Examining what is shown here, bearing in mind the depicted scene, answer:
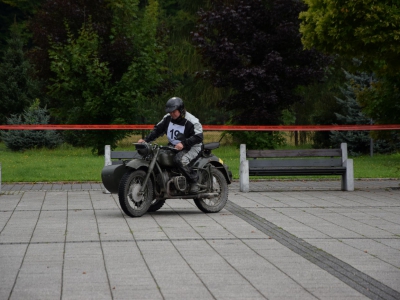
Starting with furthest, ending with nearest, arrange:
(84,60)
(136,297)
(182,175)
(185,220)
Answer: (84,60)
(182,175)
(185,220)
(136,297)

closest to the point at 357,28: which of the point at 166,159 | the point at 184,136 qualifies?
the point at 184,136

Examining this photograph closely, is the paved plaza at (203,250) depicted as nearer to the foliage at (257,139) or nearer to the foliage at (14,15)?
the foliage at (257,139)

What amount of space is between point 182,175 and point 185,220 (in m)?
1.05

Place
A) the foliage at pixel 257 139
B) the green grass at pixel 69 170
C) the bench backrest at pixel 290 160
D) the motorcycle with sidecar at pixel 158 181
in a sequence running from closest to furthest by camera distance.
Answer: the motorcycle with sidecar at pixel 158 181 → the bench backrest at pixel 290 160 → the green grass at pixel 69 170 → the foliage at pixel 257 139

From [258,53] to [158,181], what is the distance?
A: 2442 centimetres

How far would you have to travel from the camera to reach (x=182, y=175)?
13.4 meters

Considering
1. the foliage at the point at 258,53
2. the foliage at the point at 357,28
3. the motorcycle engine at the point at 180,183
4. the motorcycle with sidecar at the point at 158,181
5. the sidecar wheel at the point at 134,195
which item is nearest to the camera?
the sidecar wheel at the point at 134,195

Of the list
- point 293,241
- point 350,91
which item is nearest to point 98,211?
point 293,241

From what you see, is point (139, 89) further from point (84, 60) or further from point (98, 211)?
point (98, 211)

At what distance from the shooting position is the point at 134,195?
12.9 meters

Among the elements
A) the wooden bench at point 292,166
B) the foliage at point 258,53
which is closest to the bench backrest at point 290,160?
the wooden bench at point 292,166

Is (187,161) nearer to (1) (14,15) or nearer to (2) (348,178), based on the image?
(2) (348,178)

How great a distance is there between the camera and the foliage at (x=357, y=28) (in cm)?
1803

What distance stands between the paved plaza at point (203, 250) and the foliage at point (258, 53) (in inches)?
805
